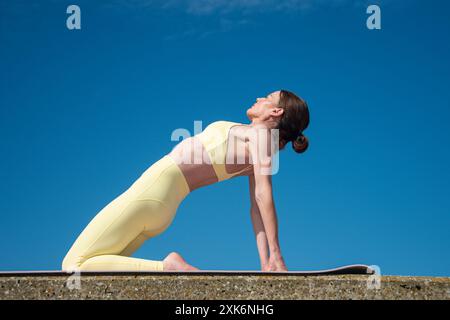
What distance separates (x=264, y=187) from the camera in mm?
4324

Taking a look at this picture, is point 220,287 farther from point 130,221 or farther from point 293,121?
point 293,121

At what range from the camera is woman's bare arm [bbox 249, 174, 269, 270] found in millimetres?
4734

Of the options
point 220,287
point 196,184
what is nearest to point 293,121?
point 196,184

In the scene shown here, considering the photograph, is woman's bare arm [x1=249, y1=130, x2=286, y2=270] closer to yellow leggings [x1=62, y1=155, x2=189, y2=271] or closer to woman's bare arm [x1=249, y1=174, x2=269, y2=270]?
woman's bare arm [x1=249, y1=174, x2=269, y2=270]

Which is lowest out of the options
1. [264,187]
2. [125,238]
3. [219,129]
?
A: [125,238]

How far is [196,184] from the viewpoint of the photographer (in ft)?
15.2

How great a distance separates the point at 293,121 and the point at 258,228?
0.93m

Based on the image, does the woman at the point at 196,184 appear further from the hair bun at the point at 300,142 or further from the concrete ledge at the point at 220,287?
the concrete ledge at the point at 220,287

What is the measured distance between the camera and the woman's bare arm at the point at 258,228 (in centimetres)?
473

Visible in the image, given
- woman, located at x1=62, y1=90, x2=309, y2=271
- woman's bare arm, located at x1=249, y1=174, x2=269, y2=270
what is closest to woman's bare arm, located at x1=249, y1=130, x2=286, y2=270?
woman, located at x1=62, y1=90, x2=309, y2=271

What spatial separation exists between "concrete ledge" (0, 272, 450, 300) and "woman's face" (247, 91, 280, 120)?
1.53m
